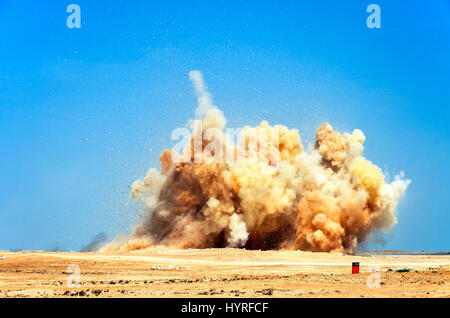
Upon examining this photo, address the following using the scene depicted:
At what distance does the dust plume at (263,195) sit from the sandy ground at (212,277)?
1016cm

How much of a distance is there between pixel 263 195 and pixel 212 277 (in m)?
28.9

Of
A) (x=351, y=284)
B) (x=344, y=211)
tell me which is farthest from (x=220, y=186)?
(x=351, y=284)

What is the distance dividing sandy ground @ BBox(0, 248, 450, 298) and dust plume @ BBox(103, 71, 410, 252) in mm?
10157

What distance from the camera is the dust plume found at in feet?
227

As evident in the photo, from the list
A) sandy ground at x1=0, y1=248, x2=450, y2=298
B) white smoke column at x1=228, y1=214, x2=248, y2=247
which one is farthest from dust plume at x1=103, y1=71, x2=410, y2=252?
sandy ground at x1=0, y1=248, x2=450, y2=298

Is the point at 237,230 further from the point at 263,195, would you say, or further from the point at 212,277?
the point at 212,277

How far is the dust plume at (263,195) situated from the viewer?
69125 mm

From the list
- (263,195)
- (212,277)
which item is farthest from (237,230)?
(212,277)

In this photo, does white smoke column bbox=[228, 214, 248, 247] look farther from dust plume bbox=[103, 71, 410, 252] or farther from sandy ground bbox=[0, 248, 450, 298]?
sandy ground bbox=[0, 248, 450, 298]

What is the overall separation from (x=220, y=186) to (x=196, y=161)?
4021mm

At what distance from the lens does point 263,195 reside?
6900cm

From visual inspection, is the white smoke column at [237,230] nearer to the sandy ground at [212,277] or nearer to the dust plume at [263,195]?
the dust plume at [263,195]

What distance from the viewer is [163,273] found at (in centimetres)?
4353
